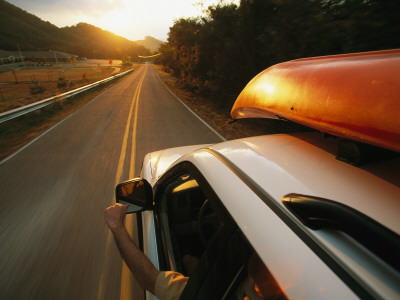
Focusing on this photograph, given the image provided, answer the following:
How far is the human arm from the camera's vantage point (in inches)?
51.9

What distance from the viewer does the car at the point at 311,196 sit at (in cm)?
56

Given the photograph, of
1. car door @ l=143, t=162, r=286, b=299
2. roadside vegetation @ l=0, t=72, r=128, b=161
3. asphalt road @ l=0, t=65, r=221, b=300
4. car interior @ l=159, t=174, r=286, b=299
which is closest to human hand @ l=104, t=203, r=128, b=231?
car door @ l=143, t=162, r=286, b=299

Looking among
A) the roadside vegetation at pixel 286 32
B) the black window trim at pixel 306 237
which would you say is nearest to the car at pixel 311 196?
the black window trim at pixel 306 237

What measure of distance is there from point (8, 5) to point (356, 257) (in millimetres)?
255488

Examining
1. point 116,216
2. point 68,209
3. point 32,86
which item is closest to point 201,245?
point 116,216

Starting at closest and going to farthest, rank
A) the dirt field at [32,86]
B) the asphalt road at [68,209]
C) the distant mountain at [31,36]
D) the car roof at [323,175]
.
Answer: the car roof at [323,175], the asphalt road at [68,209], the dirt field at [32,86], the distant mountain at [31,36]

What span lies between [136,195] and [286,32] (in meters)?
7.13

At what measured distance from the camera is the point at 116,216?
→ 1.73 metres

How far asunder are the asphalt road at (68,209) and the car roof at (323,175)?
1.89 m

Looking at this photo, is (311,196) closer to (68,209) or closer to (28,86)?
(68,209)

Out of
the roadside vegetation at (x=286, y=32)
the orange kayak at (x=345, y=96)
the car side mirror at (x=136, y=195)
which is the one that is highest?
the roadside vegetation at (x=286, y=32)

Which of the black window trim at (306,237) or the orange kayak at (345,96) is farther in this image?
the orange kayak at (345,96)

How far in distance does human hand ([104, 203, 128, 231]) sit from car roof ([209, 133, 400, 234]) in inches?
40.7

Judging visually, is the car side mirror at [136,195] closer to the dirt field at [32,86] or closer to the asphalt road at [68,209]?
the asphalt road at [68,209]
